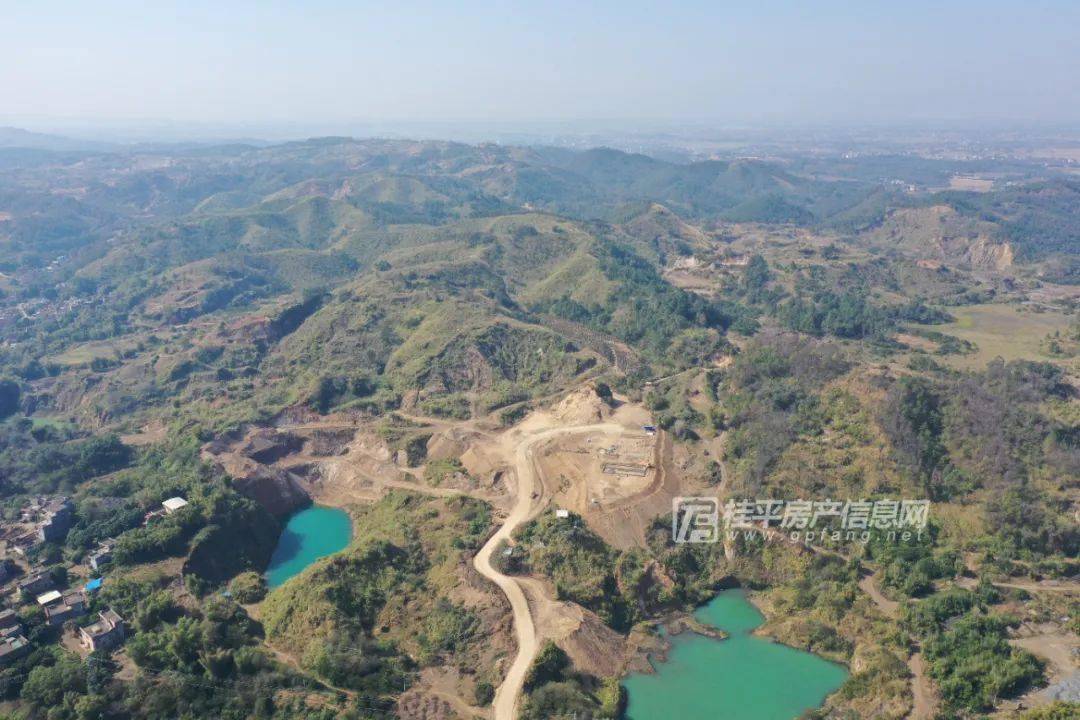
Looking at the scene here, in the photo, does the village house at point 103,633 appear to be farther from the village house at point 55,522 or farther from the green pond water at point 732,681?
the green pond water at point 732,681

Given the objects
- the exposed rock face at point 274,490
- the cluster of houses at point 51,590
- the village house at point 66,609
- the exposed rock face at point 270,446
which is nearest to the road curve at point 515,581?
the exposed rock face at point 274,490

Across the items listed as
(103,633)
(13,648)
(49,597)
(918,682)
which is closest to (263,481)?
(49,597)

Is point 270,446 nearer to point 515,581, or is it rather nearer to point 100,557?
point 100,557

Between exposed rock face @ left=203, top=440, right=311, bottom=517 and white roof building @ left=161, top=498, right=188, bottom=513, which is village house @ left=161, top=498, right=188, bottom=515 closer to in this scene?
white roof building @ left=161, top=498, right=188, bottom=513

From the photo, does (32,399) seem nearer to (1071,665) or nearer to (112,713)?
(112,713)

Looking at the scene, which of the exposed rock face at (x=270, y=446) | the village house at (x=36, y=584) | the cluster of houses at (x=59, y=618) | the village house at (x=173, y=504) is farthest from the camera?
the exposed rock face at (x=270, y=446)

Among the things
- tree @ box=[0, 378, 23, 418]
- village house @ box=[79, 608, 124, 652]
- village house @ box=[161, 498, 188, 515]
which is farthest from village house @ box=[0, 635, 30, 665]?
tree @ box=[0, 378, 23, 418]
